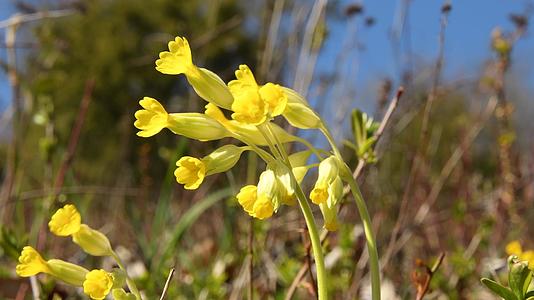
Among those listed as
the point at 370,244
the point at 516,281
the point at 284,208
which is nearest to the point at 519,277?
Answer: the point at 516,281

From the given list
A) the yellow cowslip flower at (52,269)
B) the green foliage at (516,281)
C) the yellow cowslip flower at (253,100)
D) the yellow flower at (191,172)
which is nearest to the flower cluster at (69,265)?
the yellow cowslip flower at (52,269)

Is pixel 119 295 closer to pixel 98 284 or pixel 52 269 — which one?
pixel 98 284

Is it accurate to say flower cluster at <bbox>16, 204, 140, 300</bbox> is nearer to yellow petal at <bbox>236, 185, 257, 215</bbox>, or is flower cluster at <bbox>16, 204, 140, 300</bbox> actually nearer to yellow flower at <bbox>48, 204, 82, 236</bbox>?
yellow flower at <bbox>48, 204, 82, 236</bbox>

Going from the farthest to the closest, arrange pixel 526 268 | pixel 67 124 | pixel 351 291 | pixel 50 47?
1. pixel 67 124
2. pixel 50 47
3. pixel 351 291
4. pixel 526 268

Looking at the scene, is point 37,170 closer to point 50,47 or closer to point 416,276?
point 50,47

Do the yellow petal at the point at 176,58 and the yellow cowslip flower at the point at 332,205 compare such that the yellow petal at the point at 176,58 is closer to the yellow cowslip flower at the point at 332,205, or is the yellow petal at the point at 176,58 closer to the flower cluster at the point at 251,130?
the flower cluster at the point at 251,130

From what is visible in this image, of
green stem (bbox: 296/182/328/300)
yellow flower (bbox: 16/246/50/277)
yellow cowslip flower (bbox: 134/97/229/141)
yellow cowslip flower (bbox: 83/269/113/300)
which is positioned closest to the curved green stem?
green stem (bbox: 296/182/328/300)

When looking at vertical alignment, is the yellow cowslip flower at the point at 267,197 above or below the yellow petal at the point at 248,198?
above

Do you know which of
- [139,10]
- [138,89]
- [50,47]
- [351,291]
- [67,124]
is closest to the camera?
[351,291]

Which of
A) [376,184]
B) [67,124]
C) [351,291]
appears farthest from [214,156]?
[67,124]
